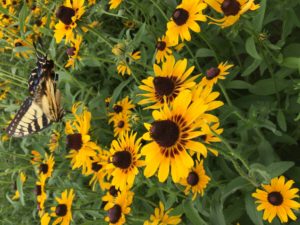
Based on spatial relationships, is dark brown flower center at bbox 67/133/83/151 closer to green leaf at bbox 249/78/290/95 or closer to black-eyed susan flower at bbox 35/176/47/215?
black-eyed susan flower at bbox 35/176/47/215

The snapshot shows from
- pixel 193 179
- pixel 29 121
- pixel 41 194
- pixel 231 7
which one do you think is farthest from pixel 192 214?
pixel 29 121

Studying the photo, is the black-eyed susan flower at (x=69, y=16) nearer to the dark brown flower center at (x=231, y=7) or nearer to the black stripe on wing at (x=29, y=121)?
the black stripe on wing at (x=29, y=121)

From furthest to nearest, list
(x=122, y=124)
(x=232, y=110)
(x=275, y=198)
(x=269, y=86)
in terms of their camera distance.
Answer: (x=122, y=124)
(x=269, y=86)
(x=232, y=110)
(x=275, y=198)

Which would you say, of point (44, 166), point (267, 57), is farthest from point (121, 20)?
point (267, 57)

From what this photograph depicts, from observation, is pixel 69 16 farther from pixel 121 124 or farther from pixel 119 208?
pixel 119 208

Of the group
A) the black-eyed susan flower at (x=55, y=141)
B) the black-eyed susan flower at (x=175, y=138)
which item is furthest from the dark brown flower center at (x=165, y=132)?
the black-eyed susan flower at (x=55, y=141)
